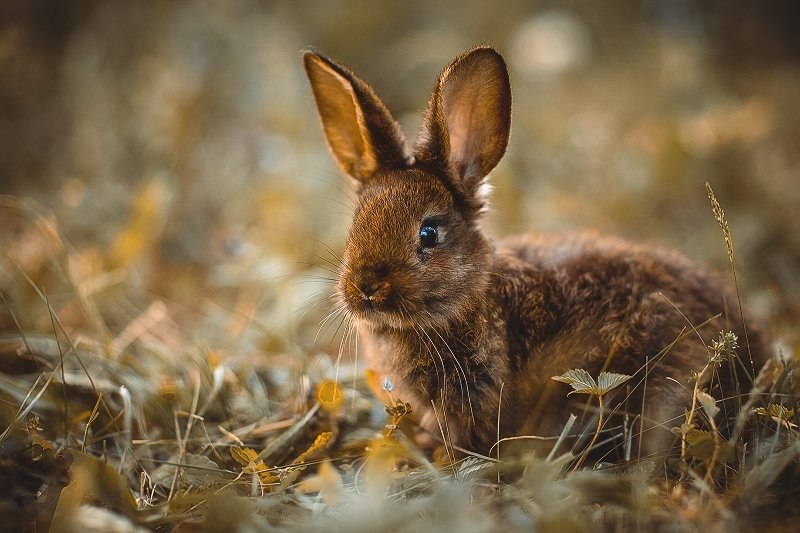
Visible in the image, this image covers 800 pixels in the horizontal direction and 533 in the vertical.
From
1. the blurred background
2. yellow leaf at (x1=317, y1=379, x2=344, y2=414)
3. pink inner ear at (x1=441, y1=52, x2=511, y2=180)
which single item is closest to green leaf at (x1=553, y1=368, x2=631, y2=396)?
yellow leaf at (x1=317, y1=379, x2=344, y2=414)

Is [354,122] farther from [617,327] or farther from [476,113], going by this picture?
[617,327]

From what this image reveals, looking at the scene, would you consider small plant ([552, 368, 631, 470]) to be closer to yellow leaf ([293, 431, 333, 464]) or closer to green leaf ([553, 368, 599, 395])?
green leaf ([553, 368, 599, 395])

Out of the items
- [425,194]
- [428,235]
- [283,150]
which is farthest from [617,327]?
[283,150]

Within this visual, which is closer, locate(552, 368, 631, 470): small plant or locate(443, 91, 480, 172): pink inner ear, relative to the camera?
locate(552, 368, 631, 470): small plant

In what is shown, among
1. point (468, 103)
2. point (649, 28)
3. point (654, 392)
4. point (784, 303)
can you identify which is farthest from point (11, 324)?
point (649, 28)

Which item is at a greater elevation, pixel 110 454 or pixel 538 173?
pixel 538 173

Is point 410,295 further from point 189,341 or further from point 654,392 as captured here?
point 189,341

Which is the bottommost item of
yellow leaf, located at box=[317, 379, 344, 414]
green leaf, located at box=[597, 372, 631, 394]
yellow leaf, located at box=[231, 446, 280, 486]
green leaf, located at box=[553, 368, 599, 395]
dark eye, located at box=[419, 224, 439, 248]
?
yellow leaf, located at box=[231, 446, 280, 486]
